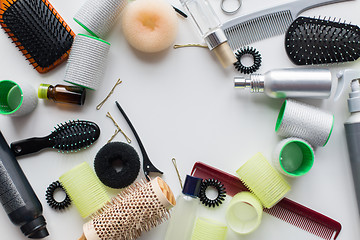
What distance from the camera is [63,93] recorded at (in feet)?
2.90

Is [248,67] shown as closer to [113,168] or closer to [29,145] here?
[113,168]

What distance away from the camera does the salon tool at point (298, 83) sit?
824 mm

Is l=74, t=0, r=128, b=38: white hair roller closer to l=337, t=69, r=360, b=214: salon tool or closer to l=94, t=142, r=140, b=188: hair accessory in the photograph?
l=94, t=142, r=140, b=188: hair accessory

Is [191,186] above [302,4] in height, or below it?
below

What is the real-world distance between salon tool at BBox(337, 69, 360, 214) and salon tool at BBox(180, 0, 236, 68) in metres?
0.27

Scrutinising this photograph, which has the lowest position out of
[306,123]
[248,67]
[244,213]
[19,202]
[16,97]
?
[19,202]

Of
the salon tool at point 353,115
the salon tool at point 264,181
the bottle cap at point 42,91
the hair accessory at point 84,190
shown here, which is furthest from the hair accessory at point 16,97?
the salon tool at point 353,115

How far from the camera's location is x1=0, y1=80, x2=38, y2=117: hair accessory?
865mm

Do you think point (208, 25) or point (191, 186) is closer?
point (191, 186)

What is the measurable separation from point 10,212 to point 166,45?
560 millimetres

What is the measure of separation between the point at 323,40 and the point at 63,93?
0.66 meters

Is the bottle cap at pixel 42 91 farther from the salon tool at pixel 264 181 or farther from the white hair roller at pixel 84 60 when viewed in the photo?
the salon tool at pixel 264 181

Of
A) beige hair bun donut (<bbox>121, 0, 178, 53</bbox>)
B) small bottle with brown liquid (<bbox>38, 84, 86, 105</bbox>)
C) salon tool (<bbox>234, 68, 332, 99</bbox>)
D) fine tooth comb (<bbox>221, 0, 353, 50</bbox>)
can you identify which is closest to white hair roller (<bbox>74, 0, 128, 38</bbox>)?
beige hair bun donut (<bbox>121, 0, 178, 53</bbox>)

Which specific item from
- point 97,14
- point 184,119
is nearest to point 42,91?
point 97,14
